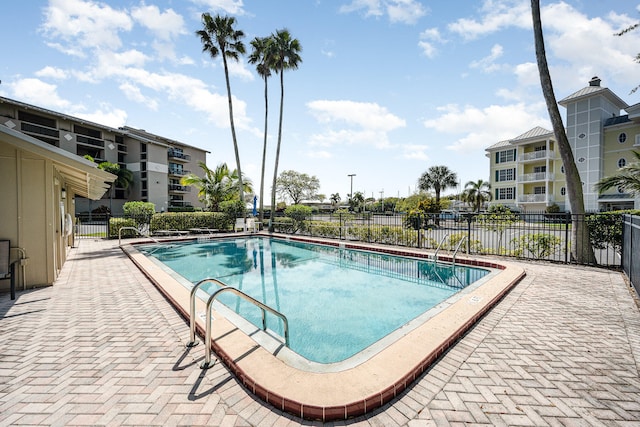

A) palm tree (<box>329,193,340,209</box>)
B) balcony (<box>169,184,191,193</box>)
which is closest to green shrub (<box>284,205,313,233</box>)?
balcony (<box>169,184,191,193</box>)

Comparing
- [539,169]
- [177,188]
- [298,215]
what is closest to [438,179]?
[539,169]

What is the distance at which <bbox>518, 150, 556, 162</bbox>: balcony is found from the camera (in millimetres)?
29614

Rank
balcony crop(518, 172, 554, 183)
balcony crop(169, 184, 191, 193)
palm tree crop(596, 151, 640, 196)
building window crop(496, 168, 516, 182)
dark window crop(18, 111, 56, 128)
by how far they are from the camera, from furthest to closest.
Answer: balcony crop(169, 184, 191, 193), building window crop(496, 168, 516, 182), balcony crop(518, 172, 554, 183), dark window crop(18, 111, 56, 128), palm tree crop(596, 151, 640, 196)

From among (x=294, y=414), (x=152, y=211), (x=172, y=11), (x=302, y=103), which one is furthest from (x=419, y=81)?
(x=152, y=211)

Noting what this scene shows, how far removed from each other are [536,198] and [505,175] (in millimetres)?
4780

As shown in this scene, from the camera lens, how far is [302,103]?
18.7m

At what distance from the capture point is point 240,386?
2588 millimetres

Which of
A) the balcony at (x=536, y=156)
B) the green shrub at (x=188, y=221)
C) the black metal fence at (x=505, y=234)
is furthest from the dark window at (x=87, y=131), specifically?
the balcony at (x=536, y=156)

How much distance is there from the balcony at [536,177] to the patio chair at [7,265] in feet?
130

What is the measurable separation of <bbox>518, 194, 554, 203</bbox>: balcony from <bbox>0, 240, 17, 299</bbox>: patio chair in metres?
39.4

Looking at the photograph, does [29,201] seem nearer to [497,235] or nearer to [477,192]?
[497,235]

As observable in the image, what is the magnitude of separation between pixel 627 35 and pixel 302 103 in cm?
1549

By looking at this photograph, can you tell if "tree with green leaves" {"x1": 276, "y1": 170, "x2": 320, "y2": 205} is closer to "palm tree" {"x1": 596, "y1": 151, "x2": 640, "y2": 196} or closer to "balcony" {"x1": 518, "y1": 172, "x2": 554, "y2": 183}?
"balcony" {"x1": 518, "y1": 172, "x2": 554, "y2": 183}

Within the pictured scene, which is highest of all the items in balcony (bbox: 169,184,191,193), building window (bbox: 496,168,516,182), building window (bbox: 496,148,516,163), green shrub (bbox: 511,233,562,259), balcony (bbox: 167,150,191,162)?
balcony (bbox: 167,150,191,162)
